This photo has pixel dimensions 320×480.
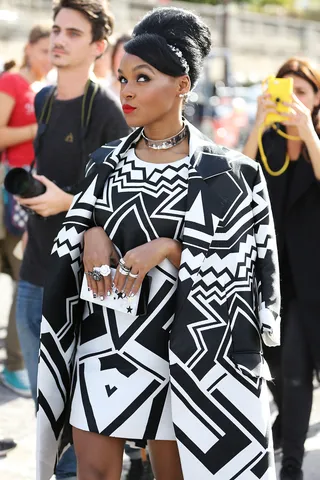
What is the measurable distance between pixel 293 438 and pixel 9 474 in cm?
134

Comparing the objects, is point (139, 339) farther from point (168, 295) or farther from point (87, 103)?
point (87, 103)

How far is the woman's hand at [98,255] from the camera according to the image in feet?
9.98

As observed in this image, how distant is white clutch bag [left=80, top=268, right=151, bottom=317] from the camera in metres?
3.00

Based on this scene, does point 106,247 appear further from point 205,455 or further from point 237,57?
point 237,57

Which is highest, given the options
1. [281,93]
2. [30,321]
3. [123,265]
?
[281,93]

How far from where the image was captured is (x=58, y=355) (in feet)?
10.5

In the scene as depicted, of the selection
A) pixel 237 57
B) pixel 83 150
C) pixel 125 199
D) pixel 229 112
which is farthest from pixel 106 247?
pixel 237 57

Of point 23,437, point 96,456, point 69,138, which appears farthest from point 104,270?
point 23,437

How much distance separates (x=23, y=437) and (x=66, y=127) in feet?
5.84

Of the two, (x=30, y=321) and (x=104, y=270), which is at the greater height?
(x=104, y=270)

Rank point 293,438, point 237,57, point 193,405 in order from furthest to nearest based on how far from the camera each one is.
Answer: point 237,57 < point 293,438 < point 193,405

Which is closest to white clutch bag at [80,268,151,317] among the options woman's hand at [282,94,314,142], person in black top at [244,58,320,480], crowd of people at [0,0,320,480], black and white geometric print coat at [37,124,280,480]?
crowd of people at [0,0,320,480]

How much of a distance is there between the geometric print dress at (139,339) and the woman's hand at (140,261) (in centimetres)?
6

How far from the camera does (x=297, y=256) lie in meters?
4.58
